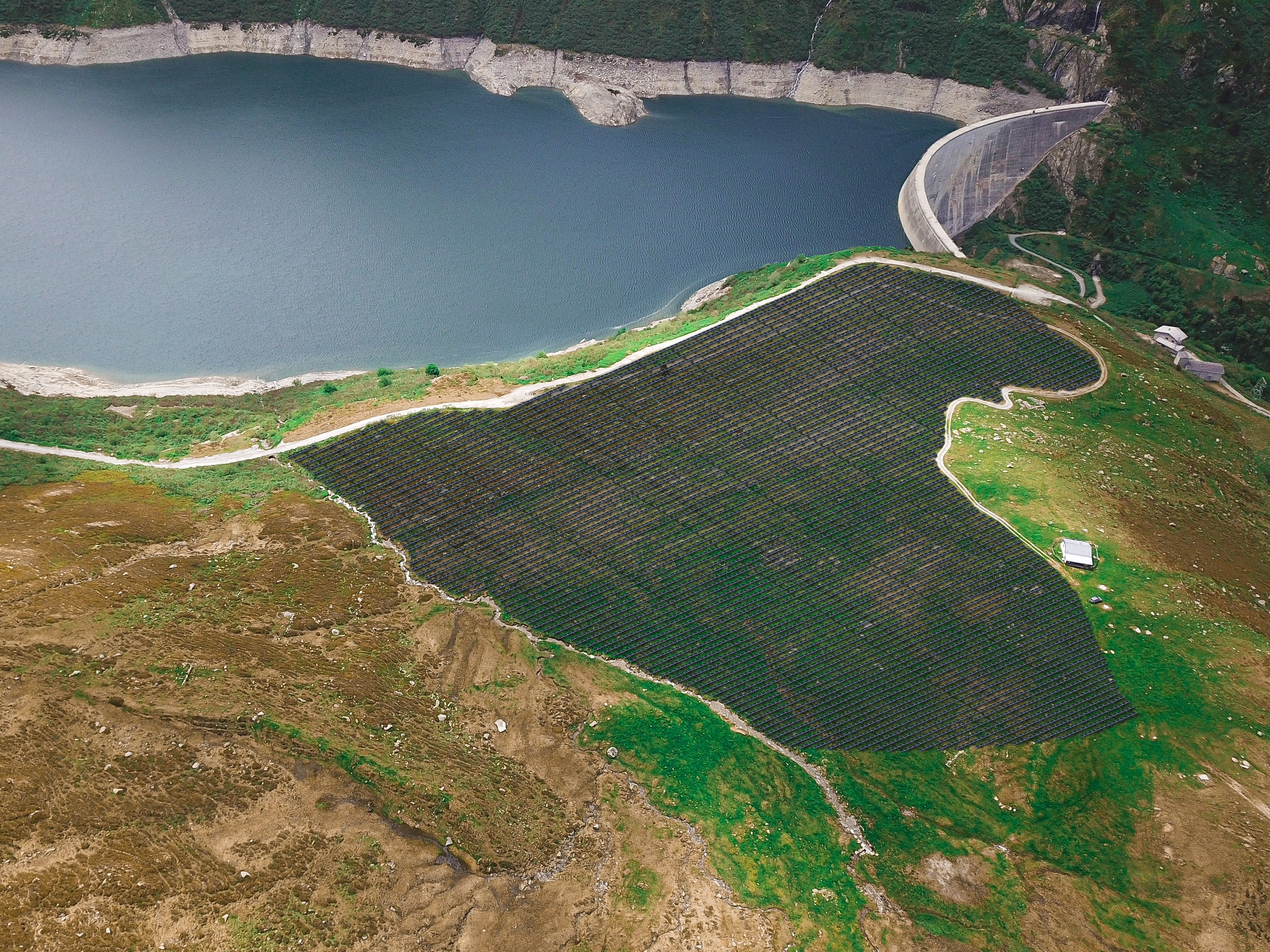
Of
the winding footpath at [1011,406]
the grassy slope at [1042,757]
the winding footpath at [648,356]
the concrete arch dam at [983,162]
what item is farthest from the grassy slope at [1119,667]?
the concrete arch dam at [983,162]

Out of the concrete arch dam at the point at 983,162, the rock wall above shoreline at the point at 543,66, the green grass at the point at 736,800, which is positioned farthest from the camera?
the rock wall above shoreline at the point at 543,66

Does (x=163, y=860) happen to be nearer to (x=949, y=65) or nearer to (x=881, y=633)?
(x=881, y=633)

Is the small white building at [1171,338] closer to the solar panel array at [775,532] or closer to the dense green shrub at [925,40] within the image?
the solar panel array at [775,532]

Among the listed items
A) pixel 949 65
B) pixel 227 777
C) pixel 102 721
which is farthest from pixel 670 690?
pixel 949 65

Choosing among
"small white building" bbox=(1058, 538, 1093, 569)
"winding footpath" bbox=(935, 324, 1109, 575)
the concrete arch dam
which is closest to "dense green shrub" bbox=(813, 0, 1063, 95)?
the concrete arch dam

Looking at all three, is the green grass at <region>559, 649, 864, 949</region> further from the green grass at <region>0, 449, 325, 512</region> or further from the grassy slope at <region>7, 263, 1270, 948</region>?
the green grass at <region>0, 449, 325, 512</region>
